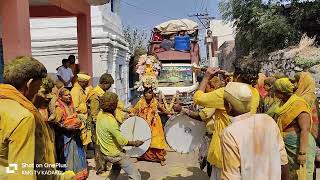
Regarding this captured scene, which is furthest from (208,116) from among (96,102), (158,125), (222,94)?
(96,102)

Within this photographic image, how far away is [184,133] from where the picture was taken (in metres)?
5.17

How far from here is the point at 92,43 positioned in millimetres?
10484

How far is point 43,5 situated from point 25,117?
8.36m

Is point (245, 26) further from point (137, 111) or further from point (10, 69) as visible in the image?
point (10, 69)

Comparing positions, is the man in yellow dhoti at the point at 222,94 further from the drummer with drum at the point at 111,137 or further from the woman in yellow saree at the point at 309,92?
the drummer with drum at the point at 111,137

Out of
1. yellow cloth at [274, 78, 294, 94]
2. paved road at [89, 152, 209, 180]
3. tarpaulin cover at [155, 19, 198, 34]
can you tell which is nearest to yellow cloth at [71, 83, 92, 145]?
paved road at [89, 152, 209, 180]

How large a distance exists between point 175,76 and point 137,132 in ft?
24.3

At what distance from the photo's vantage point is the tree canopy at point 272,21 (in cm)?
1817

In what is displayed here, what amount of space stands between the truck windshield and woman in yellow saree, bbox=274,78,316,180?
8330 millimetres

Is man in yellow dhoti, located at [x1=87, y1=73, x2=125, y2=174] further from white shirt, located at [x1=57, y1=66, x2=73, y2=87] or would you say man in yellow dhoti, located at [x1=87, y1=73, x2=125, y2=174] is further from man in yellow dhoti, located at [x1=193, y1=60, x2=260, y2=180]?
man in yellow dhoti, located at [x1=193, y1=60, x2=260, y2=180]

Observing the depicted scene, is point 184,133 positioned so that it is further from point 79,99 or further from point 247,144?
point 247,144

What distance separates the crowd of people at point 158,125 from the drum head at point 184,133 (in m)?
0.22

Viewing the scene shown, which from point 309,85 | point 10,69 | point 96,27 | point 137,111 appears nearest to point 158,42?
point 96,27

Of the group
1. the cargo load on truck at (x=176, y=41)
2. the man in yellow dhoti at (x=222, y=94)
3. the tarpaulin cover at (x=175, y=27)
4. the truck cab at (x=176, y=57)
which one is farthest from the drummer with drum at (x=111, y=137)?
the tarpaulin cover at (x=175, y=27)
